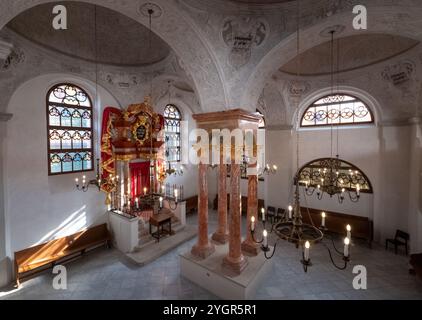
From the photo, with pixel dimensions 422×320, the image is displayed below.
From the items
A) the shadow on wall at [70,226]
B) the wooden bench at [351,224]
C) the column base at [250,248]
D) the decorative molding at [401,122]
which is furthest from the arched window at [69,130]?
the decorative molding at [401,122]

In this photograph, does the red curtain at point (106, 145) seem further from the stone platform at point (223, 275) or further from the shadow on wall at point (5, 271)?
the stone platform at point (223, 275)

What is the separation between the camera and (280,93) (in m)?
9.65

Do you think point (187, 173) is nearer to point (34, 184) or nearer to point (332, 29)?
point (34, 184)

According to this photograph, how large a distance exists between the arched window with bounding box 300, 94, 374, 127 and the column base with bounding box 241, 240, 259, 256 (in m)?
6.94

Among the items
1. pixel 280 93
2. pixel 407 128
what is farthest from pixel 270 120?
pixel 407 128

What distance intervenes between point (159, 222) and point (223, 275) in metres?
3.98

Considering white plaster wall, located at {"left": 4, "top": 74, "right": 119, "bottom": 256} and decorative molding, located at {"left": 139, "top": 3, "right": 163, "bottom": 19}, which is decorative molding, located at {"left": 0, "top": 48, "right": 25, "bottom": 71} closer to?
white plaster wall, located at {"left": 4, "top": 74, "right": 119, "bottom": 256}

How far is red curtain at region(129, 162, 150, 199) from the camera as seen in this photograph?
31.6 ft

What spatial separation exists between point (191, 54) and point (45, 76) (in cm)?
555

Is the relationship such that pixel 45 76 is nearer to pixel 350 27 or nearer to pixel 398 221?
pixel 350 27

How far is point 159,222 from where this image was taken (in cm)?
854

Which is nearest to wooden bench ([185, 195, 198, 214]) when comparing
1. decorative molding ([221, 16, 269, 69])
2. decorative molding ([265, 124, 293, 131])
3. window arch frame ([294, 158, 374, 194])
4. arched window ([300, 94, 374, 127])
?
decorative molding ([265, 124, 293, 131])

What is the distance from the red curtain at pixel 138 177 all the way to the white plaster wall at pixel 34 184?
212 centimetres

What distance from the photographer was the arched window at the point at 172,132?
11.8 metres
